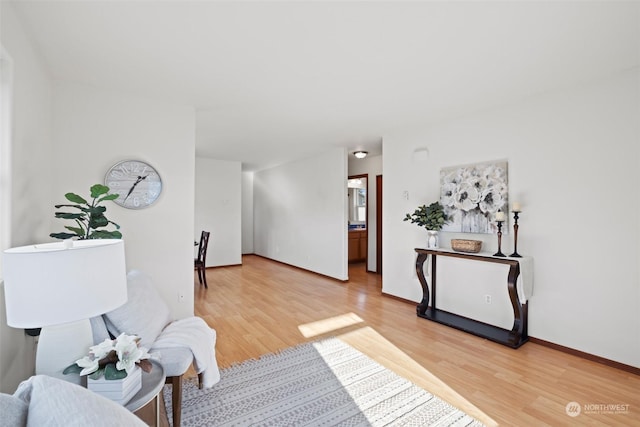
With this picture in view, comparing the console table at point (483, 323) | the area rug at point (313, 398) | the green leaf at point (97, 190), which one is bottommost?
the area rug at point (313, 398)

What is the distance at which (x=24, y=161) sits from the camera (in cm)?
206

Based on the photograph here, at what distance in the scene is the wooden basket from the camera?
130 inches

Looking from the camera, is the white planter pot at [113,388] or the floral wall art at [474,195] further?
the floral wall art at [474,195]

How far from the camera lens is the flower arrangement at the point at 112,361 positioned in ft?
4.03

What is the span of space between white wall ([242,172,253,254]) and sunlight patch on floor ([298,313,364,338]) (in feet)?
18.2

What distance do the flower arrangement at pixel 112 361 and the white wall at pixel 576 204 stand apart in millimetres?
3427

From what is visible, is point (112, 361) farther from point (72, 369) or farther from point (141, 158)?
point (141, 158)

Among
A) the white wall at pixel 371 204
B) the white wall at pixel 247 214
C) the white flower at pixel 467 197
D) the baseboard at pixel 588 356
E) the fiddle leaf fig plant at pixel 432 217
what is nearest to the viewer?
the baseboard at pixel 588 356

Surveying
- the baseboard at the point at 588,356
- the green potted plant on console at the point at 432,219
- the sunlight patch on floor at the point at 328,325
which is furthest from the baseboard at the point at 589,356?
the sunlight patch on floor at the point at 328,325

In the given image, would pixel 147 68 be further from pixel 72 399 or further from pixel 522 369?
pixel 522 369

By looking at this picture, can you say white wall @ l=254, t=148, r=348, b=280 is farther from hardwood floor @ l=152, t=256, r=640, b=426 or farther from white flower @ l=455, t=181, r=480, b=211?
white flower @ l=455, t=181, r=480, b=211

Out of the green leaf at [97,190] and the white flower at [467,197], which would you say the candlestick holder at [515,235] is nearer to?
the white flower at [467,197]

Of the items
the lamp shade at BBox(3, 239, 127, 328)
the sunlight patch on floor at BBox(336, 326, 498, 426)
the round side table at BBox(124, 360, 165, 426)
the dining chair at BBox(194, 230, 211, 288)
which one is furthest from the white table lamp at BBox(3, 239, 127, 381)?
the dining chair at BBox(194, 230, 211, 288)

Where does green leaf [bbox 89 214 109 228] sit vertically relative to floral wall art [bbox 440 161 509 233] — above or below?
below
